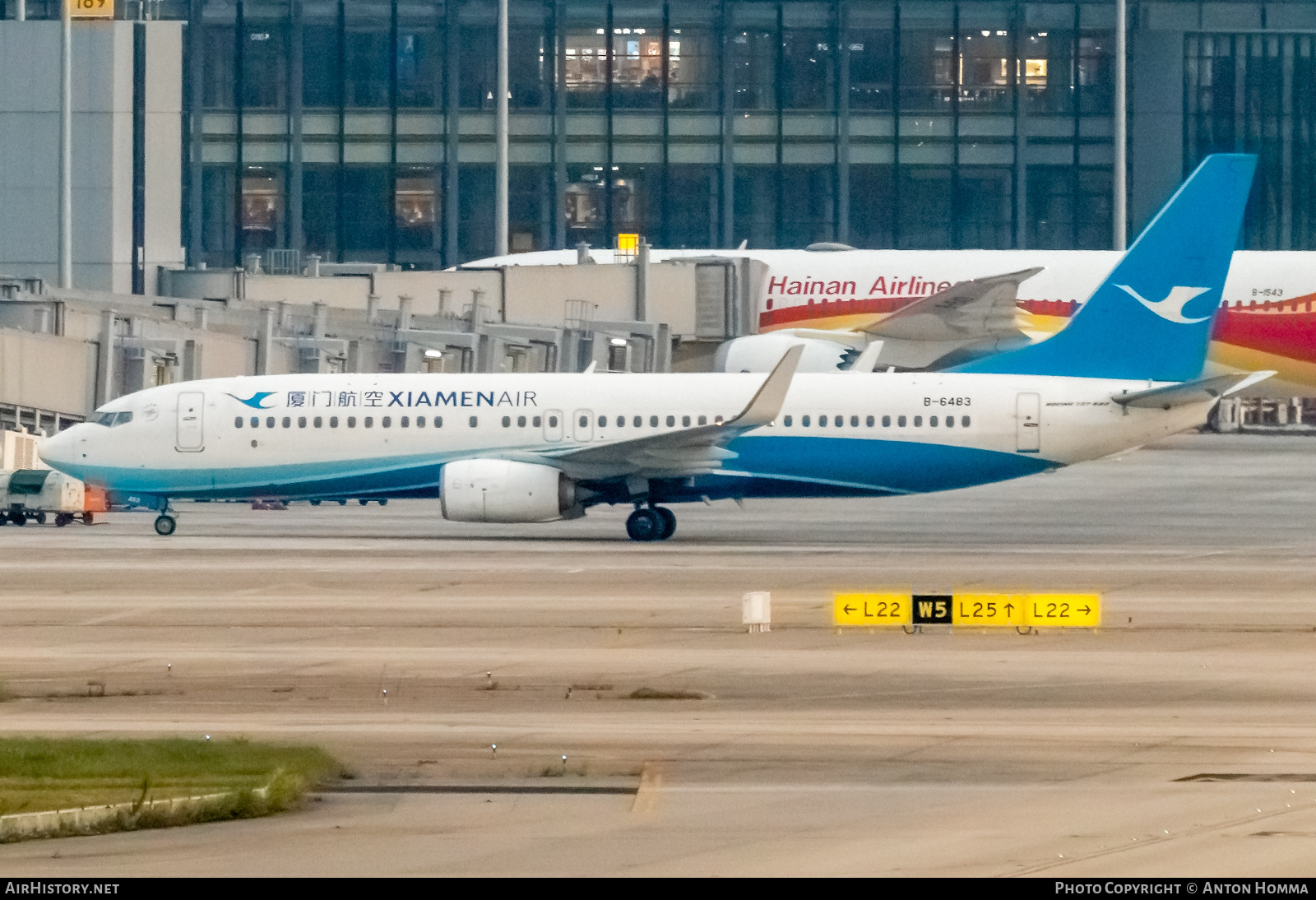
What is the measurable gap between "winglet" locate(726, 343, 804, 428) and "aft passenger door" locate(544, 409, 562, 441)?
3.31 meters

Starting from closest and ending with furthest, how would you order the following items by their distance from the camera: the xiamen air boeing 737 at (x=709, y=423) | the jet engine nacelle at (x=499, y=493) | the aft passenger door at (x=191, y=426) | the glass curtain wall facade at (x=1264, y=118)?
1. the jet engine nacelle at (x=499, y=493)
2. the xiamen air boeing 737 at (x=709, y=423)
3. the aft passenger door at (x=191, y=426)
4. the glass curtain wall facade at (x=1264, y=118)

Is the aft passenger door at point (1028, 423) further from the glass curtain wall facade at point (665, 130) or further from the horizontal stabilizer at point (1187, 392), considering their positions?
the glass curtain wall facade at point (665, 130)

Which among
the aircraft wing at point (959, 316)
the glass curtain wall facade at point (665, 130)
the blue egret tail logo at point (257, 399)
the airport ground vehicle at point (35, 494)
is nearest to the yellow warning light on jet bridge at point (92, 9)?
the airport ground vehicle at point (35, 494)

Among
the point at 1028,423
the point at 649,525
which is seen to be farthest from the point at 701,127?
the point at 1028,423

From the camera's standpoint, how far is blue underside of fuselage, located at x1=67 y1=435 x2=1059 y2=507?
38219 mm

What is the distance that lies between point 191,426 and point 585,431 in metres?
7.04

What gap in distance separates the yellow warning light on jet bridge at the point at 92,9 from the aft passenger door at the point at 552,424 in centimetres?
2131

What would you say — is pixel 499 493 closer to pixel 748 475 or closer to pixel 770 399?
pixel 748 475

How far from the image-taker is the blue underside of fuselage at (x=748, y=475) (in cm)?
3822

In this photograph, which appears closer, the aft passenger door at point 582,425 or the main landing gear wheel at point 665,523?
the aft passenger door at point 582,425

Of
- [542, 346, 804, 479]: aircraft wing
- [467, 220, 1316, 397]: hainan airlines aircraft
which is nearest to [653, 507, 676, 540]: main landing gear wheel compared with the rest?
[542, 346, 804, 479]: aircraft wing

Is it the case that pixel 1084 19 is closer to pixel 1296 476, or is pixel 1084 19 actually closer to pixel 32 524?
pixel 1296 476

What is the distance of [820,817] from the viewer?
1530cm

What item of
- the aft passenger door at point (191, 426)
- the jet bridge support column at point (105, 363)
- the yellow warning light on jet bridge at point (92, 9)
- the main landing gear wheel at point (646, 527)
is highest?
the yellow warning light on jet bridge at point (92, 9)
